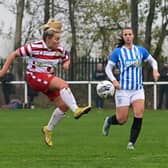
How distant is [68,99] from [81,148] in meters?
0.91

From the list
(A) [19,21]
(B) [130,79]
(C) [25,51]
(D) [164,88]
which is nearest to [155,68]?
(B) [130,79]

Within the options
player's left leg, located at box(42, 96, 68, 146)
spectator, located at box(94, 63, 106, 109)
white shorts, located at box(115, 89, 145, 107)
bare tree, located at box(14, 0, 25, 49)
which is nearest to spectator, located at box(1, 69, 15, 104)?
spectator, located at box(94, 63, 106, 109)

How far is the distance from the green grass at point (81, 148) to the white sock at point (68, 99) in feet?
2.34

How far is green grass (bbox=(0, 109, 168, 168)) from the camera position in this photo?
1072cm

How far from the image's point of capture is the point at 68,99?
1264cm

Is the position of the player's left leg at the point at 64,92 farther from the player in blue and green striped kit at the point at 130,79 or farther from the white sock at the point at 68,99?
the player in blue and green striped kit at the point at 130,79

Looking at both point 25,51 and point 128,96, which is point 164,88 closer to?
point 128,96

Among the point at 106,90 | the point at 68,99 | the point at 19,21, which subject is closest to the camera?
the point at 68,99

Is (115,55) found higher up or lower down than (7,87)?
higher up

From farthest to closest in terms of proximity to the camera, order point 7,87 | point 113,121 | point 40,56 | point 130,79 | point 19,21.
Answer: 1. point 19,21
2. point 7,87
3. point 113,121
4. point 130,79
5. point 40,56

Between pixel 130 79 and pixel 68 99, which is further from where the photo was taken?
pixel 130 79

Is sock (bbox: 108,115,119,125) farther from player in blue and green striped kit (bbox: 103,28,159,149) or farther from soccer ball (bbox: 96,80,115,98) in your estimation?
soccer ball (bbox: 96,80,115,98)

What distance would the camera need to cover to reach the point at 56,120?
13273mm

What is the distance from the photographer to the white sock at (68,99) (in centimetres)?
1259
